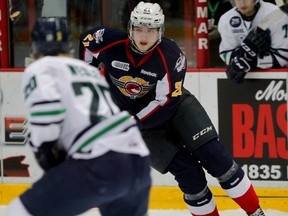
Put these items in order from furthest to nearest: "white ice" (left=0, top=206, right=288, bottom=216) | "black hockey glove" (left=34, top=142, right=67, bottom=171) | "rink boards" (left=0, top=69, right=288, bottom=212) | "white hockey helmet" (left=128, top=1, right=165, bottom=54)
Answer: "rink boards" (left=0, top=69, right=288, bottom=212)
"white ice" (left=0, top=206, right=288, bottom=216)
"white hockey helmet" (left=128, top=1, right=165, bottom=54)
"black hockey glove" (left=34, top=142, right=67, bottom=171)

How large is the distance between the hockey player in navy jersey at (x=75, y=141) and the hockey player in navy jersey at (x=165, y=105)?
1.25 m

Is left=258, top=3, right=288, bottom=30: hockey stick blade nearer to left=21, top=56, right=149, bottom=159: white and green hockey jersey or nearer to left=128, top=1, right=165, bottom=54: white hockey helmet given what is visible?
left=128, top=1, right=165, bottom=54: white hockey helmet

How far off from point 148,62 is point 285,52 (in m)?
1.04

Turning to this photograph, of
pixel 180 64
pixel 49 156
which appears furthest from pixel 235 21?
pixel 49 156

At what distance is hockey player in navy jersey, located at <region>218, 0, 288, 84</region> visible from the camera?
4914mm

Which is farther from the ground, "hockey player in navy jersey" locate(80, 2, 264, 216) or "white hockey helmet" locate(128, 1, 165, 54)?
"white hockey helmet" locate(128, 1, 165, 54)

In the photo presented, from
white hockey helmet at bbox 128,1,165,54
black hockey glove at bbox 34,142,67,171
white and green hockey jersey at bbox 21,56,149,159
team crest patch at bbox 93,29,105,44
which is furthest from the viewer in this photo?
team crest patch at bbox 93,29,105,44

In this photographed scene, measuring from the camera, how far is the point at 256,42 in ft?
16.1

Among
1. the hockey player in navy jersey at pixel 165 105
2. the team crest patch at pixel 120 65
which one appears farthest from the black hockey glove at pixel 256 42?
the team crest patch at pixel 120 65

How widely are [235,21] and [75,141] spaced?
2.31 m

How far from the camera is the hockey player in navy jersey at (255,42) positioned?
16.1ft

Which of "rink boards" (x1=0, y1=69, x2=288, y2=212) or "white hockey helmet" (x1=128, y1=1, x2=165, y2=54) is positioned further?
"rink boards" (x1=0, y1=69, x2=288, y2=212)

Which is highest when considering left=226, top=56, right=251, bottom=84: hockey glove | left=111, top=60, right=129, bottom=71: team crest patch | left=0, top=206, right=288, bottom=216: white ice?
left=111, top=60, right=129, bottom=71: team crest patch

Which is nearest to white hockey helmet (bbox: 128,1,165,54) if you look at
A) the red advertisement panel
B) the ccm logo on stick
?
the ccm logo on stick
